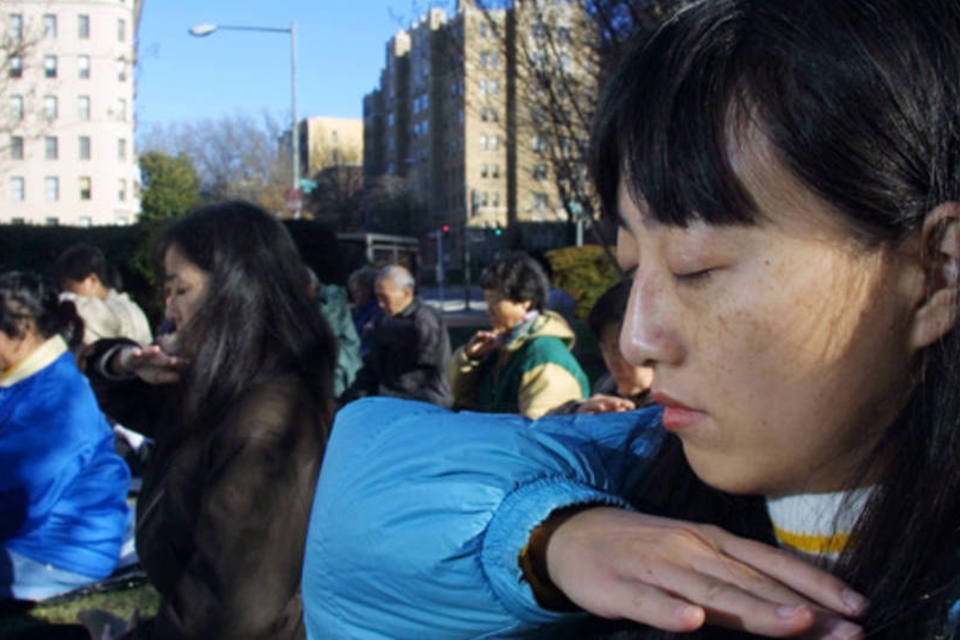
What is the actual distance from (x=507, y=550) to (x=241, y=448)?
4.95 feet

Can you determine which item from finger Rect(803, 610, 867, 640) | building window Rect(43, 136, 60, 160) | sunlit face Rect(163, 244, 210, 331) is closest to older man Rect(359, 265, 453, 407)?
sunlit face Rect(163, 244, 210, 331)

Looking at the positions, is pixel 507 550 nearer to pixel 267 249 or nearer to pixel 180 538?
pixel 180 538

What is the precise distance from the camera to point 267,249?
9.12 feet

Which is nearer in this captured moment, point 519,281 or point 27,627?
point 27,627

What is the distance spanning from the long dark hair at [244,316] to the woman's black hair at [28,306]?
5.55 ft

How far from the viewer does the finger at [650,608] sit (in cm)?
87

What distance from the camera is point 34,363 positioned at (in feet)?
13.3

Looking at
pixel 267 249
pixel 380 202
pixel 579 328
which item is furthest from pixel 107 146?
pixel 267 249

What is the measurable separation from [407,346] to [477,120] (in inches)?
218

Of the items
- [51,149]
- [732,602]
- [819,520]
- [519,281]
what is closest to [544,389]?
[519,281]

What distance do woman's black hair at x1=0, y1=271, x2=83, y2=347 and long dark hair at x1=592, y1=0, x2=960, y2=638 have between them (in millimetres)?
3815

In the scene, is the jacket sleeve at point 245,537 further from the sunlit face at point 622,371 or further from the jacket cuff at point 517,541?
the jacket cuff at point 517,541

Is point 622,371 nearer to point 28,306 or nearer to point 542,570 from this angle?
point 542,570

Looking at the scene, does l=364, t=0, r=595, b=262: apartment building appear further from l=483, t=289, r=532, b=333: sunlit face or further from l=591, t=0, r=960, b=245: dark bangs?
l=591, t=0, r=960, b=245: dark bangs
